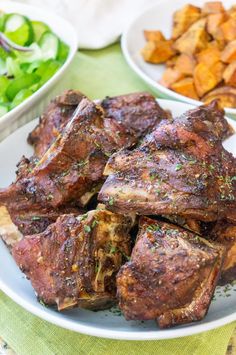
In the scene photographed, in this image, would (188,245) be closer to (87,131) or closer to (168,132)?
(168,132)

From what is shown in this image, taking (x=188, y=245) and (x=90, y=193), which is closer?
(x=188, y=245)

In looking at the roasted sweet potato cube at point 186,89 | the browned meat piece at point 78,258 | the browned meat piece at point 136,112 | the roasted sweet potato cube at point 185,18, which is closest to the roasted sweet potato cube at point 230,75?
the roasted sweet potato cube at point 186,89

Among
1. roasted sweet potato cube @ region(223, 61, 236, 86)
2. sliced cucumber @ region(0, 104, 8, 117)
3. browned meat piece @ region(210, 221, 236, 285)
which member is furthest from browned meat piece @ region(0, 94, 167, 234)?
roasted sweet potato cube @ region(223, 61, 236, 86)

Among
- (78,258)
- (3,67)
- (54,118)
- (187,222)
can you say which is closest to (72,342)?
(78,258)

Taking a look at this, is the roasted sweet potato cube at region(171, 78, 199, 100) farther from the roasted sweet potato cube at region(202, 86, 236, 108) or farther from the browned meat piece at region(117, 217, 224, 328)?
the browned meat piece at region(117, 217, 224, 328)

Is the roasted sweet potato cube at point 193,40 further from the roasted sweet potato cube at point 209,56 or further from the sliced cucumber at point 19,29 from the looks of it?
the sliced cucumber at point 19,29

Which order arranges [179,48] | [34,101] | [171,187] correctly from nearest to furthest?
[171,187]
[34,101]
[179,48]

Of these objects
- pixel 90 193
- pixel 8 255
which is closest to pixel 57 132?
pixel 90 193
